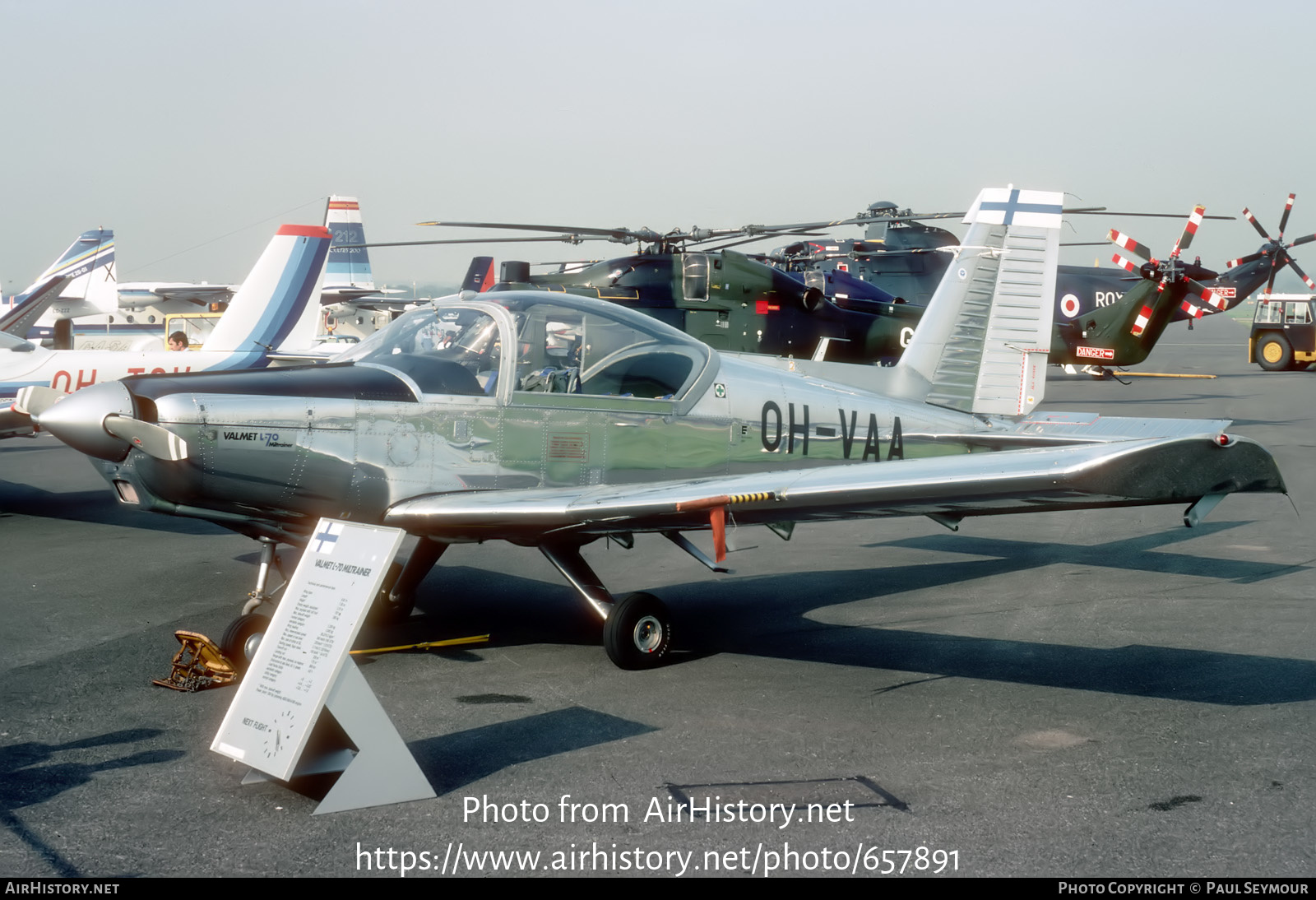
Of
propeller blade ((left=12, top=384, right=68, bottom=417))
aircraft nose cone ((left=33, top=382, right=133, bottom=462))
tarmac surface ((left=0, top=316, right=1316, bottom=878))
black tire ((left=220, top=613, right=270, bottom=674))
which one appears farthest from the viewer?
propeller blade ((left=12, top=384, right=68, bottom=417))

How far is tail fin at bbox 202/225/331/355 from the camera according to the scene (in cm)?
1634

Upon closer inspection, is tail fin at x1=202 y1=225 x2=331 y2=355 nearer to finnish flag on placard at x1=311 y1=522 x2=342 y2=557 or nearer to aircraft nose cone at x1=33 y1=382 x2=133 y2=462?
aircraft nose cone at x1=33 y1=382 x2=133 y2=462

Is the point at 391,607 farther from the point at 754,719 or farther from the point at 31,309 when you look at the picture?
the point at 31,309

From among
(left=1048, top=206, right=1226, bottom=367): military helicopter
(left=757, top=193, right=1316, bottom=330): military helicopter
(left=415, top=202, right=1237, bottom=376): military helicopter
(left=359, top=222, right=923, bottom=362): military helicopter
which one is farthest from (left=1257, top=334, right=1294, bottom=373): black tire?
(left=359, top=222, right=923, bottom=362): military helicopter

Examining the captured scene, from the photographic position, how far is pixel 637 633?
6359 millimetres

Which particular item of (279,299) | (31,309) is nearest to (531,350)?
(279,299)

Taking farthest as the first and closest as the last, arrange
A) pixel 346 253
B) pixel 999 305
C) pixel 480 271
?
pixel 346 253 < pixel 480 271 < pixel 999 305

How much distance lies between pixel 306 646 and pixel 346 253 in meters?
43.9

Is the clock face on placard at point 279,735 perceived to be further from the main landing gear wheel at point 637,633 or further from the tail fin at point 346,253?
the tail fin at point 346,253

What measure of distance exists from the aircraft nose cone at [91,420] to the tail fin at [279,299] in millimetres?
10848

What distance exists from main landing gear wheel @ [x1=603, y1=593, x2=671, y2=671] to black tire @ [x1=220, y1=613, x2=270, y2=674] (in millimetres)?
1933

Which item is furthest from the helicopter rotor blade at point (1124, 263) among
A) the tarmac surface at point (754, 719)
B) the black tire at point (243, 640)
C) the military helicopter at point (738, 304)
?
the black tire at point (243, 640)

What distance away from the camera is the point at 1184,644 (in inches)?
263

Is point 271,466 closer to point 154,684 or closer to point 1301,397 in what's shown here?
point 154,684
